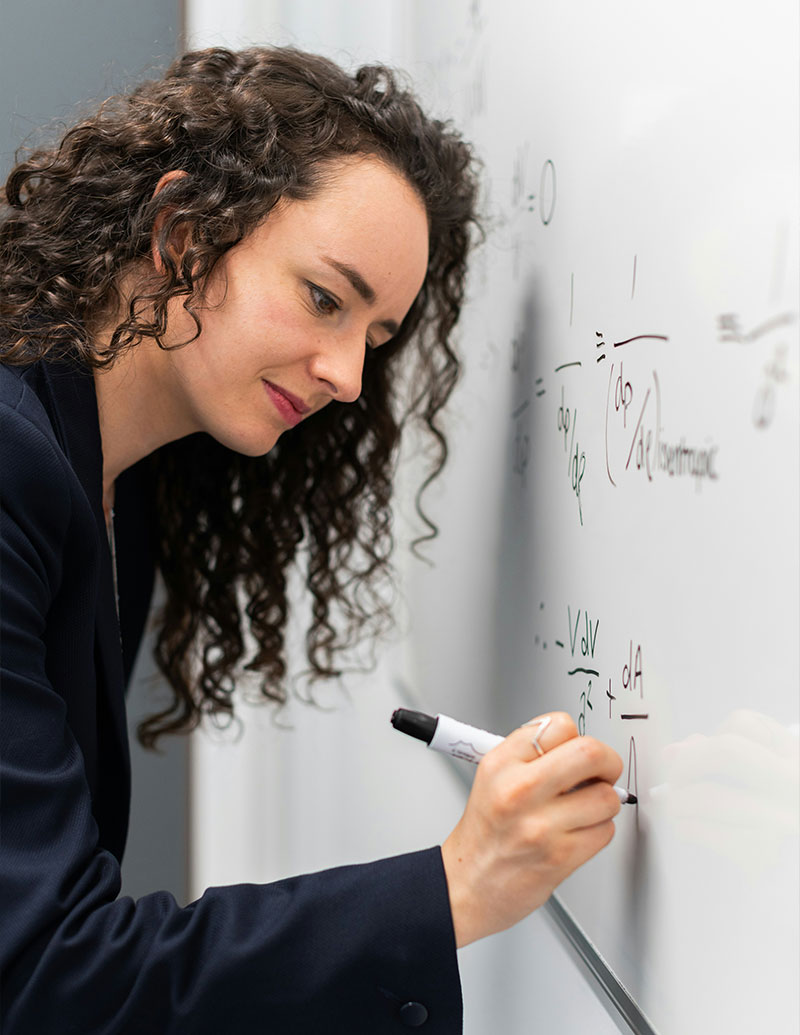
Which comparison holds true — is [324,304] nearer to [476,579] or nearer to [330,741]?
[476,579]

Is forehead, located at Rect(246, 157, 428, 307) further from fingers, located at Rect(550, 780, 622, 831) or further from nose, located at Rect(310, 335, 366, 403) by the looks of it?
fingers, located at Rect(550, 780, 622, 831)

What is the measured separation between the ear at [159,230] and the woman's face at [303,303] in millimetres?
38

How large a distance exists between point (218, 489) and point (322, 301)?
414 mm

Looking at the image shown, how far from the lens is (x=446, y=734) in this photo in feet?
1.87

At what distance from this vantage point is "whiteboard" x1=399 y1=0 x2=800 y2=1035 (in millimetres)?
396

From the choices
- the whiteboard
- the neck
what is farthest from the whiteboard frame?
the neck

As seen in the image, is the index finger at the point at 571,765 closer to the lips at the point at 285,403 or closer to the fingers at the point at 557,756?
the fingers at the point at 557,756

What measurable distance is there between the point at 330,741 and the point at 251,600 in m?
0.32

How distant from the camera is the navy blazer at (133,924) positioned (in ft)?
1.63

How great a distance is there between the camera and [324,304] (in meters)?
0.69

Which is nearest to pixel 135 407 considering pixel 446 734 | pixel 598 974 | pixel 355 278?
pixel 355 278

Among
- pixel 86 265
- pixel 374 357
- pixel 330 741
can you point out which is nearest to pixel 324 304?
pixel 86 265

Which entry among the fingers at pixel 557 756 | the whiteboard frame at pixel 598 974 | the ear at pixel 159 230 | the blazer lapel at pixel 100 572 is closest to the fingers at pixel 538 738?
the fingers at pixel 557 756

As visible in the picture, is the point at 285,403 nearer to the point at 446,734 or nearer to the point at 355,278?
the point at 355,278
